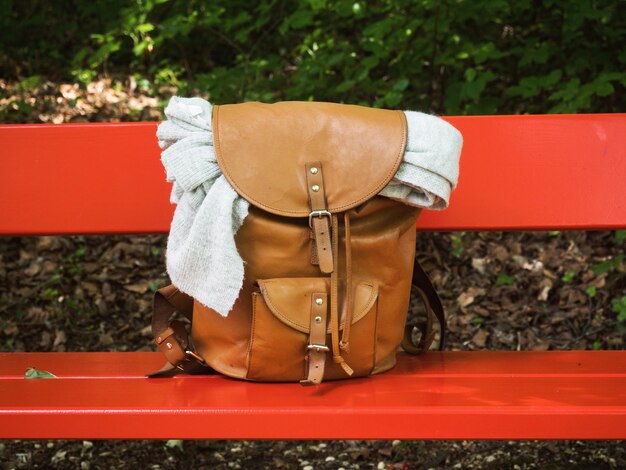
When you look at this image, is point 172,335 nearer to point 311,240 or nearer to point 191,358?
point 191,358

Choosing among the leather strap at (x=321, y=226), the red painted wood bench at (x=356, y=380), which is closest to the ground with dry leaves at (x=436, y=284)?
the red painted wood bench at (x=356, y=380)

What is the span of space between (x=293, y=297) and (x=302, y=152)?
0.32 meters

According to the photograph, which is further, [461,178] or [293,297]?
[461,178]

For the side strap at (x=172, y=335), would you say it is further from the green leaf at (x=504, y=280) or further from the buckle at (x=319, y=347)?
the green leaf at (x=504, y=280)

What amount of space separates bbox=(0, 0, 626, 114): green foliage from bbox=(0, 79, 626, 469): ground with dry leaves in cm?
67

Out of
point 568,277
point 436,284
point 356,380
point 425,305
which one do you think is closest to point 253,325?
point 356,380

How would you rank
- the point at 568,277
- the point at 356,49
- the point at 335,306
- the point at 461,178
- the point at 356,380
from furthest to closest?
the point at 356,49 → the point at 568,277 → the point at 461,178 → the point at 356,380 → the point at 335,306

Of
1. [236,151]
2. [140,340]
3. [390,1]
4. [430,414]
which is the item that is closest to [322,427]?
[430,414]

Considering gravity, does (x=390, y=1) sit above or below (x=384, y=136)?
above

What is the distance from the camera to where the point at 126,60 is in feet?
17.7

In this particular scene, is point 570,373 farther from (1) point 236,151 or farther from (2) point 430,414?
(1) point 236,151

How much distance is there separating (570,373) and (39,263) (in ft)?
8.39

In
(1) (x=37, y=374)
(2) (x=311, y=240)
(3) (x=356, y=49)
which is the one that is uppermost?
(3) (x=356, y=49)

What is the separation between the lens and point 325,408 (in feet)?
5.71
